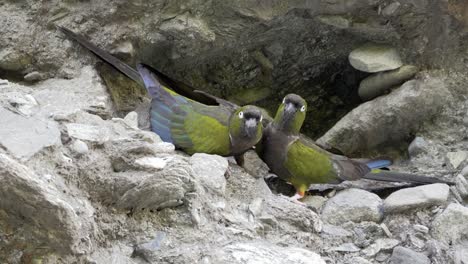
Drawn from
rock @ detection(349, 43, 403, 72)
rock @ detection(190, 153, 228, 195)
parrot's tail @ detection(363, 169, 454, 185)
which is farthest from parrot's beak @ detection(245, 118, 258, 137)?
rock @ detection(349, 43, 403, 72)

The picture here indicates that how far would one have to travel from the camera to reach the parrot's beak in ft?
9.83

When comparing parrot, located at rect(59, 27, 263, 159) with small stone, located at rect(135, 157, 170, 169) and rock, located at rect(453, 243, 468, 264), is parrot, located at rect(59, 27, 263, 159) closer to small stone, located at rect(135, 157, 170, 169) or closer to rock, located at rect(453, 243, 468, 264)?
small stone, located at rect(135, 157, 170, 169)

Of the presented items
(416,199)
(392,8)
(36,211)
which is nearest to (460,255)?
(416,199)

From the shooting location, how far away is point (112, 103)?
325 cm

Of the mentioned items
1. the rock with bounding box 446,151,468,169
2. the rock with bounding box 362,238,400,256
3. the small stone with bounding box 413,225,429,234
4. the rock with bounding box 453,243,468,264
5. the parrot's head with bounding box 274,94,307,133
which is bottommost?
the rock with bounding box 446,151,468,169

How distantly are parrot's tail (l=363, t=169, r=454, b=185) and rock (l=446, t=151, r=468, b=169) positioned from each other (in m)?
0.13

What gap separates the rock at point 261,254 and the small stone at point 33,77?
143cm

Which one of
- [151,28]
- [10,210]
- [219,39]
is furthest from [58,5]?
[10,210]

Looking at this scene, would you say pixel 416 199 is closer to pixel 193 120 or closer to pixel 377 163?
pixel 377 163

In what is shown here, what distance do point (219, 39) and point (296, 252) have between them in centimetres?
135

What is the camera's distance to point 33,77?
127 inches

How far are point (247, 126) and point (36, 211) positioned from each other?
1.26 m

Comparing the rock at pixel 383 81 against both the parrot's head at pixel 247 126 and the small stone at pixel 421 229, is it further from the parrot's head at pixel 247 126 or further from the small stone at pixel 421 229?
the small stone at pixel 421 229

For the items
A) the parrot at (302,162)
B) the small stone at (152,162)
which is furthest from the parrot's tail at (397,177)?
the small stone at (152,162)
